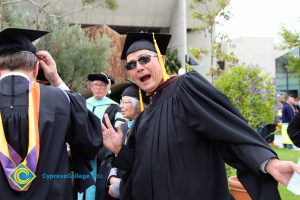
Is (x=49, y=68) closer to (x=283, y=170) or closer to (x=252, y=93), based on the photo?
(x=283, y=170)

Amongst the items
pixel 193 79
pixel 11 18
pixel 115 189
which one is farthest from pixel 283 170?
pixel 11 18

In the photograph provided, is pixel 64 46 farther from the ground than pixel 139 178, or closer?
farther from the ground

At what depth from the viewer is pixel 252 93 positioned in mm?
5594

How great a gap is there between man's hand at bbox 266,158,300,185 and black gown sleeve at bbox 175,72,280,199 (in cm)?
8

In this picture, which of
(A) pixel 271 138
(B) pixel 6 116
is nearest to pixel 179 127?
(B) pixel 6 116

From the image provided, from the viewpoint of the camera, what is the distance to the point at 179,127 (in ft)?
7.82

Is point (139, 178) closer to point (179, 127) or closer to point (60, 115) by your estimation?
point (179, 127)

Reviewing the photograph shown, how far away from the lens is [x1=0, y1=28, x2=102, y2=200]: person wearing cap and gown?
7.43 feet

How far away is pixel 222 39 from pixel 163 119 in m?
5.65

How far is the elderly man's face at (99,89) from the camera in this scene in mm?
5867

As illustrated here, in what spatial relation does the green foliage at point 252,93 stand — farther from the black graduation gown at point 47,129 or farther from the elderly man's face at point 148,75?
the black graduation gown at point 47,129

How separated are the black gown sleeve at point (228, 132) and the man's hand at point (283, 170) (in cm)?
8

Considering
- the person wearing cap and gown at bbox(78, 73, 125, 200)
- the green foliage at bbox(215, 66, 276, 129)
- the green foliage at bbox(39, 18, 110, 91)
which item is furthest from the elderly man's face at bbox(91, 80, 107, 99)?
the green foliage at bbox(39, 18, 110, 91)

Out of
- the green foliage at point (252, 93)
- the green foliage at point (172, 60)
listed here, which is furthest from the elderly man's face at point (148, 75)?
the green foliage at point (172, 60)
